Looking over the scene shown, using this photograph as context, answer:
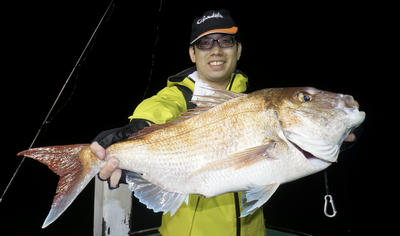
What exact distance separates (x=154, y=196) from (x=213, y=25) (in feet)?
4.03

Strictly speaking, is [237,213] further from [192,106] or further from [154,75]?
[154,75]

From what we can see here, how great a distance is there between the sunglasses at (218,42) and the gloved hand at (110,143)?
774mm

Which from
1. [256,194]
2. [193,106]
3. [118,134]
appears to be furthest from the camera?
[193,106]

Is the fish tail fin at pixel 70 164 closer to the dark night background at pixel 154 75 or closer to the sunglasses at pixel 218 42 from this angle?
the sunglasses at pixel 218 42

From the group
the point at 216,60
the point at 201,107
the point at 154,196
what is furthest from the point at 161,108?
the point at 216,60

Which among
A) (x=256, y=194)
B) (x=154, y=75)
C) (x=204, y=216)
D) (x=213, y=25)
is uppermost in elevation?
(x=154, y=75)

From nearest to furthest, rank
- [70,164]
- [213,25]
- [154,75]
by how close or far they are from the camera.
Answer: [70,164] → [213,25] → [154,75]

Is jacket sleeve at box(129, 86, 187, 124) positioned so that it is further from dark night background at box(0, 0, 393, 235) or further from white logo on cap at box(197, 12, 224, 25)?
dark night background at box(0, 0, 393, 235)

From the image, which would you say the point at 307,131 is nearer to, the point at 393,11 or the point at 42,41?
the point at 42,41

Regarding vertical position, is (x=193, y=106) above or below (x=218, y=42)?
below

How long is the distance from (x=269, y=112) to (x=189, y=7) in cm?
1544

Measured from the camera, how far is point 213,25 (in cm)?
206

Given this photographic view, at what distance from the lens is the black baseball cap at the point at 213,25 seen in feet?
6.73

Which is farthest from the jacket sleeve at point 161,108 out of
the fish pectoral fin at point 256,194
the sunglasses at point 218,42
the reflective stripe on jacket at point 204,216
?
the fish pectoral fin at point 256,194
